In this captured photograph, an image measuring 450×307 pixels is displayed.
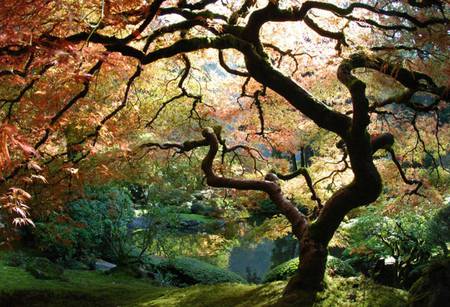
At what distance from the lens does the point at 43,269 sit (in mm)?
6219

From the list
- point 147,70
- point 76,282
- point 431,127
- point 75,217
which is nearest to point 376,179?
point 147,70

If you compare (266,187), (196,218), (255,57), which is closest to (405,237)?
(266,187)

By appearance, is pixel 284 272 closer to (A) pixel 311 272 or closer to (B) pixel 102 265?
(A) pixel 311 272

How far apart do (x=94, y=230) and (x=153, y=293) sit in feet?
11.8

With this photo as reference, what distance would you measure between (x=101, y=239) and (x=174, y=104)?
3.30 metres

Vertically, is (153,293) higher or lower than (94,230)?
lower

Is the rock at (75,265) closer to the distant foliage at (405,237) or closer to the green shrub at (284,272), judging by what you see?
the green shrub at (284,272)

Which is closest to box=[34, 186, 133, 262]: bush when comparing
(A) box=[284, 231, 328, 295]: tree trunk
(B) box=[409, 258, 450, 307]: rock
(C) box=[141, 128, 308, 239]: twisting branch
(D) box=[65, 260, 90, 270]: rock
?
(D) box=[65, 260, 90, 270]: rock

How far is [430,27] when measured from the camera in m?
3.70

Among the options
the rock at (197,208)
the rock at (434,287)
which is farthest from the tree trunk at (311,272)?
the rock at (197,208)

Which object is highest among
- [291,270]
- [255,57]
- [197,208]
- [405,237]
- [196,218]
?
[197,208]

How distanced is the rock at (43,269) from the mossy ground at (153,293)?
4.1 inches

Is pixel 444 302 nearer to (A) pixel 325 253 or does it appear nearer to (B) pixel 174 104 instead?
(A) pixel 325 253

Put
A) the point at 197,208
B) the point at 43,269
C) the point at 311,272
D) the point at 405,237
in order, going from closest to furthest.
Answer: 1. the point at 311,272
2. the point at 43,269
3. the point at 405,237
4. the point at 197,208
